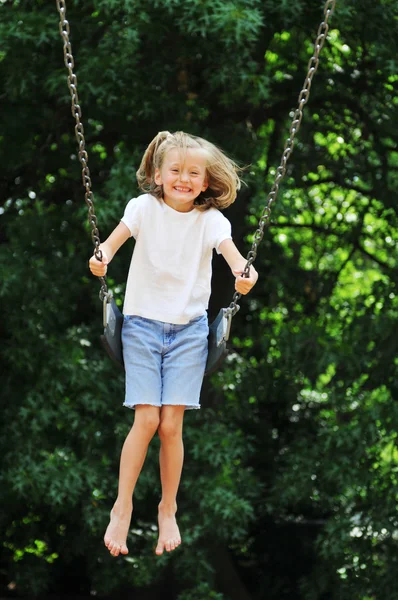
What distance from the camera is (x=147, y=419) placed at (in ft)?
9.96

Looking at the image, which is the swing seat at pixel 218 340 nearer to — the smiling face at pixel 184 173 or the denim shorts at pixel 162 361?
the denim shorts at pixel 162 361

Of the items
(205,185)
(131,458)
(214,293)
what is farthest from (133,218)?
(214,293)

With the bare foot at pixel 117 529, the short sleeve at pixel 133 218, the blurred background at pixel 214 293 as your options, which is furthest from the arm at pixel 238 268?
the blurred background at pixel 214 293

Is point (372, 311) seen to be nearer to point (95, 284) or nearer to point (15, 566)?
point (95, 284)

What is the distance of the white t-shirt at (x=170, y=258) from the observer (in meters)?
3.12

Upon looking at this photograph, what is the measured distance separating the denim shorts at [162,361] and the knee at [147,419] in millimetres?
27

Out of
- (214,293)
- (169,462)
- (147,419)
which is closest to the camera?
(147,419)

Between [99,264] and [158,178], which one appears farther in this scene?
[158,178]

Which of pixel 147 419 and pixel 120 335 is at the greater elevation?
pixel 120 335

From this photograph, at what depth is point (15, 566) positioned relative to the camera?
6.81m

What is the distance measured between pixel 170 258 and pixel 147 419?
0.48m

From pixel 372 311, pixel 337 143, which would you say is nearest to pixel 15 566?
pixel 372 311

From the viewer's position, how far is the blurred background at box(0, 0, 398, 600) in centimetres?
552

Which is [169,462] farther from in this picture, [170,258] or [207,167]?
[207,167]
